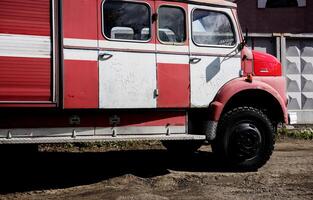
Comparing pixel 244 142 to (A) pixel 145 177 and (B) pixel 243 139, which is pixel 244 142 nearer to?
(B) pixel 243 139

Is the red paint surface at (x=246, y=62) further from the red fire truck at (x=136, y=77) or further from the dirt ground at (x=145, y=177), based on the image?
the dirt ground at (x=145, y=177)

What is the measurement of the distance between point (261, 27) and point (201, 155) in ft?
48.7

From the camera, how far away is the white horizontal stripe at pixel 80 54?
19.4 ft

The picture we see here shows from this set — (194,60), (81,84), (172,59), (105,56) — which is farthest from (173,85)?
(81,84)

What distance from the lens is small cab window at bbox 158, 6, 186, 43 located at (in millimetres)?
6570

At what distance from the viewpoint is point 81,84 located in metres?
5.99

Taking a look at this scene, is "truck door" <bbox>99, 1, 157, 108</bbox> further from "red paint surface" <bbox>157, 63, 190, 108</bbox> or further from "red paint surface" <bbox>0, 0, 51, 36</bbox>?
"red paint surface" <bbox>0, 0, 51, 36</bbox>

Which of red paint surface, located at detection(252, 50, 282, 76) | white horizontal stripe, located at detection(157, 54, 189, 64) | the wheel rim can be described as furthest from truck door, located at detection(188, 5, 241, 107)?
the wheel rim

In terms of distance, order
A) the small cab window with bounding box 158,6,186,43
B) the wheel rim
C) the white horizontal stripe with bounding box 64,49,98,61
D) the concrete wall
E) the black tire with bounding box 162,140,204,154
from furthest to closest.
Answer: the concrete wall → the black tire with bounding box 162,140,204,154 → the wheel rim → the small cab window with bounding box 158,6,186,43 → the white horizontal stripe with bounding box 64,49,98,61

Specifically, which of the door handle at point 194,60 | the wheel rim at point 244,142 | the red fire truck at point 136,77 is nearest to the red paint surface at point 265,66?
the red fire truck at point 136,77

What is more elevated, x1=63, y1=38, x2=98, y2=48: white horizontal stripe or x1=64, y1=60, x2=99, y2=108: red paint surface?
x1=63, y1=38, x2=98, y2=48: white horizontal stripe

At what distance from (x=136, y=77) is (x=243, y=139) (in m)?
1.83

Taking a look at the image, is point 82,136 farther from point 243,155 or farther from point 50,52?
point 243,155

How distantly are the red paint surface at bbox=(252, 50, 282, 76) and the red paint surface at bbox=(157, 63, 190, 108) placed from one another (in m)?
1.21
